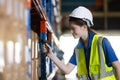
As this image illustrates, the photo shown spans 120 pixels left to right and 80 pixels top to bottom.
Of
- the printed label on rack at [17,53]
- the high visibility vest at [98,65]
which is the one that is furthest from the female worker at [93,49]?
the printed label on rack at [17,53]

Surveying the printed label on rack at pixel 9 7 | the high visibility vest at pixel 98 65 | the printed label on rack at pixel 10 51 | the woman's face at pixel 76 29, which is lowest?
the high visibility vest at pixel 98 65

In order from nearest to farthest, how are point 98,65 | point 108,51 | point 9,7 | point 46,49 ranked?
1. point 9,7
2. point 108,51
3. point 98,65
4. point 46,49

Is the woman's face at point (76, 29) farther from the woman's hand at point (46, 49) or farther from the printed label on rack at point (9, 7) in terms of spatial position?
the printed label on rack at point (9, 7)

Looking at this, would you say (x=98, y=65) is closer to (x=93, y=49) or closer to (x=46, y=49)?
(x=93, y=49)

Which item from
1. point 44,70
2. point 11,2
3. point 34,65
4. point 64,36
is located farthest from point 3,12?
point 64,36

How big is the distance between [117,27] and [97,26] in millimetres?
641

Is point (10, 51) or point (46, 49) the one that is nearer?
point (10, 51)

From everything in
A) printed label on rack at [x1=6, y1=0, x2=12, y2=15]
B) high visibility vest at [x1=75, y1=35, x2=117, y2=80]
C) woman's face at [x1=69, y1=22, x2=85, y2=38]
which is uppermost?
printed label on rack at [x1=6, y1=0, x2=12, y2=15]

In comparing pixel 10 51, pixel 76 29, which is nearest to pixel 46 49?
pixel 76 29

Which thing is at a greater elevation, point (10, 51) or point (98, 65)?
point (10, 51)

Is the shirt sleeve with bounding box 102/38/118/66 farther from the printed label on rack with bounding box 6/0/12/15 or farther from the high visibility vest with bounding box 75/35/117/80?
the printed label on rack with bounding box 6/0/12/15

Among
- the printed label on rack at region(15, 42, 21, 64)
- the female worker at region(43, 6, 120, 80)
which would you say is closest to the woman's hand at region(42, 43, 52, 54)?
the female worker at region(43, 6, 120, 80)

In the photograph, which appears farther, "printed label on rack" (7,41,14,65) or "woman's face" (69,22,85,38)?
"woman's face" (69,22,85,38)

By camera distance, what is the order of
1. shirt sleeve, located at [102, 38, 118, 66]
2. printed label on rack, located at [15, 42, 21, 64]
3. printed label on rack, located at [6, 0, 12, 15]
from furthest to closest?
shirt sleeve, located at [102, 38, 118, 66], printed label on rack, located at [15, 42, 21, 64], printed label on rack, located at [6, 0, 12, 15]
